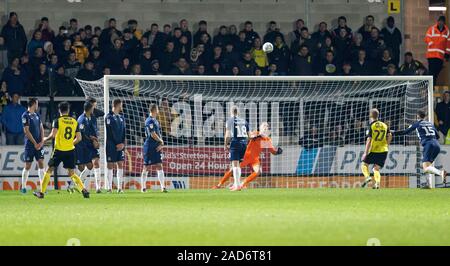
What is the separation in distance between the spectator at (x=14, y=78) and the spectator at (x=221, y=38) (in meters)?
5.09

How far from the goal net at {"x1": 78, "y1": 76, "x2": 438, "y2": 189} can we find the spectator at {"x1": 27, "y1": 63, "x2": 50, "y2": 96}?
1.30 metres

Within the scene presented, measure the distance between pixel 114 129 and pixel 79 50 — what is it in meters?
4.81

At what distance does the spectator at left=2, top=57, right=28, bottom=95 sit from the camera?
2609cm

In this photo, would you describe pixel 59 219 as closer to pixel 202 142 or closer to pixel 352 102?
pixel 202 142

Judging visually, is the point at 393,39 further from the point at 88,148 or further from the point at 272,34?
the point at 88,148

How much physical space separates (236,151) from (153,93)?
373cm

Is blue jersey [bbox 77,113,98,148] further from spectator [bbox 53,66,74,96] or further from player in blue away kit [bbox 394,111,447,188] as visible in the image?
player in blue away kit [bbox 394,111,447,188]

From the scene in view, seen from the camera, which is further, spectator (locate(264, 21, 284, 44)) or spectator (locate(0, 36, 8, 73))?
spectator (locate(264, 21, 284, 44))

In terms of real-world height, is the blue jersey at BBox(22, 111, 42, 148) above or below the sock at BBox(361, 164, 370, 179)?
above

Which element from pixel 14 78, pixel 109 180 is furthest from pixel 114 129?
pixel 14 78

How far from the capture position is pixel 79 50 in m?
27.0

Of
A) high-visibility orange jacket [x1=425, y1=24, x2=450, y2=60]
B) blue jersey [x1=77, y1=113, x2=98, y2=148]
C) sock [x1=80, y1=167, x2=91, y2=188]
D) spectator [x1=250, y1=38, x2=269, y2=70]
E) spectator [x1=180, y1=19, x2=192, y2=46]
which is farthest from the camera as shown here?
high-visibility orange jacket [x1=425, y1=24, x2=450, y2=60]

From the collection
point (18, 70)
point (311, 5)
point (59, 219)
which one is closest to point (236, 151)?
point (18, 70)

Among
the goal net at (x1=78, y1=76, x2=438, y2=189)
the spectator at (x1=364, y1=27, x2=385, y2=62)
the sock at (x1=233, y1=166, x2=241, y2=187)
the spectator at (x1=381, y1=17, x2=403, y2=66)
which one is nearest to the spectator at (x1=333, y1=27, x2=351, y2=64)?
the spectator at (x1=364, y1=27, x2=385, y2=62)
